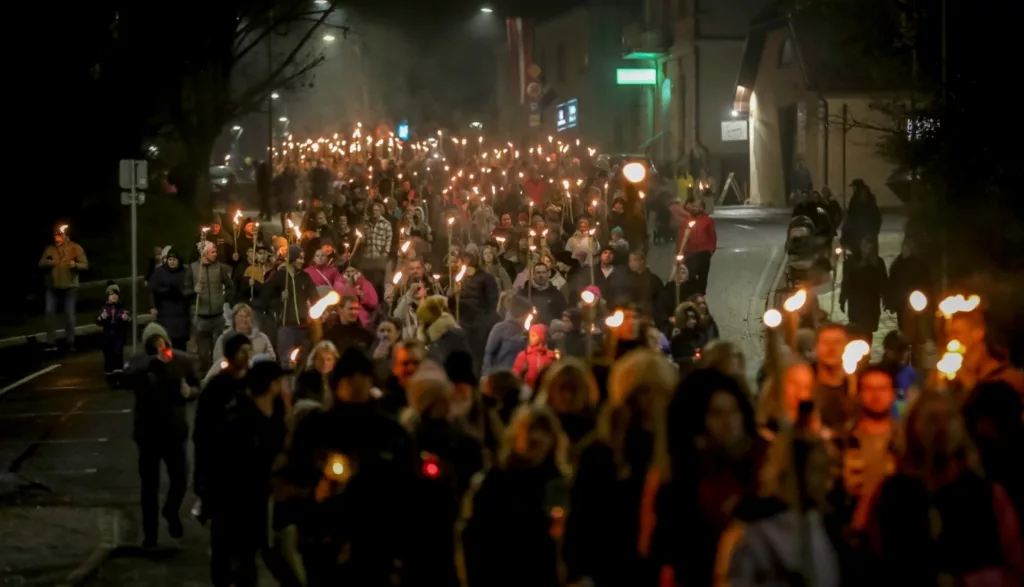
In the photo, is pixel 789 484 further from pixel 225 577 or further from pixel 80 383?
pixel 80 383

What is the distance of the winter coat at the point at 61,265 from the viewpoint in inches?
877

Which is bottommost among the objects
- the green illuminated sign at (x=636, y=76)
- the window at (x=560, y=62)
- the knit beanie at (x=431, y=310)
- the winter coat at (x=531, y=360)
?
the winter coat at (x=531, y=360)

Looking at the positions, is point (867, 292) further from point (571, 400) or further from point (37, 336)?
point (37, 336)

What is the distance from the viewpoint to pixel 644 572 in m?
5.90

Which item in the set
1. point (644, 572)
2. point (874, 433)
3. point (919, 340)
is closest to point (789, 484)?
point (644, 572)

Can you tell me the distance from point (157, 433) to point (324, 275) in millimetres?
5532

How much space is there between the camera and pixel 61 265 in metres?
22.3

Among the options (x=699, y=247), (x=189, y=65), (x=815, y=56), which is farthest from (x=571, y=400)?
(x=189, y=65)

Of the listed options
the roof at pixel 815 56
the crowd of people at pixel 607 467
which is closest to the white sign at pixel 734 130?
the roof at pixel 815 56

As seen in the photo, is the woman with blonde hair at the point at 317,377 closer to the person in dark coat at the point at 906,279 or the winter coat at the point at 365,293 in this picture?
the winter coat at the point at 365,293

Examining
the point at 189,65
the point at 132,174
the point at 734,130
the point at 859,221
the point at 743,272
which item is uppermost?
the point at 189,65

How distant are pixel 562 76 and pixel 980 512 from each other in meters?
64.8

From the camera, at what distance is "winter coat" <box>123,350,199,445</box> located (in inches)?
420

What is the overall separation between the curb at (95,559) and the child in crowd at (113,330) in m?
7.80
